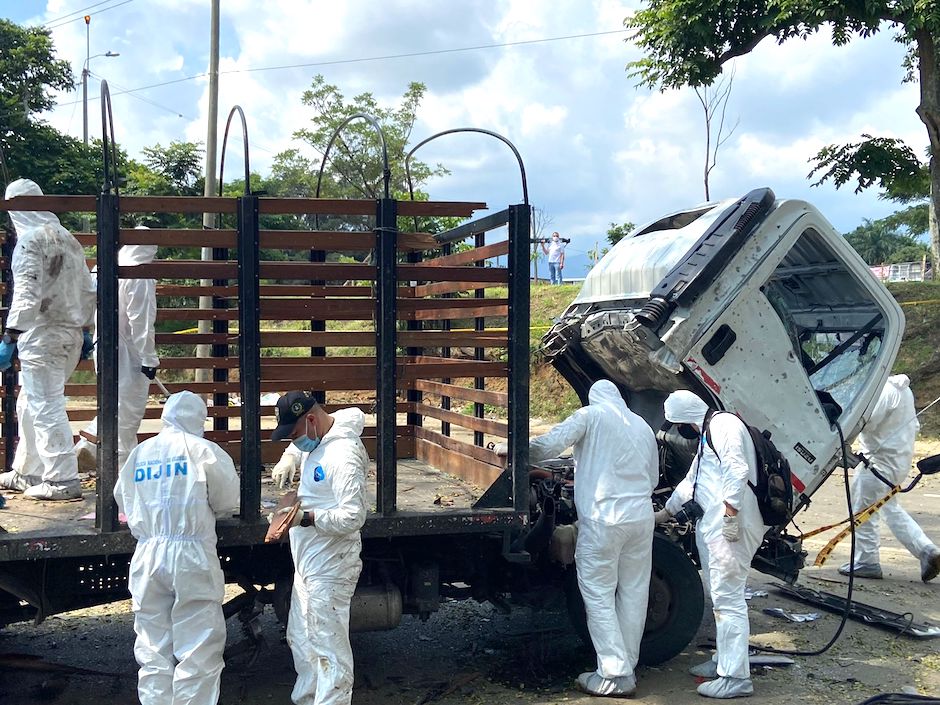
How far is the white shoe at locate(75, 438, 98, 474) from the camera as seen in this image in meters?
5.43

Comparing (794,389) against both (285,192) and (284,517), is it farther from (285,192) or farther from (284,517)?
(285,192)

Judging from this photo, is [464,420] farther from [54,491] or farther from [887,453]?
[887,453]

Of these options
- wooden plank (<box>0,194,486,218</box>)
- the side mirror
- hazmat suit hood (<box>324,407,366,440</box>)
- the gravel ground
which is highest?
wooden plank (<box>0,194,486,218</box>)

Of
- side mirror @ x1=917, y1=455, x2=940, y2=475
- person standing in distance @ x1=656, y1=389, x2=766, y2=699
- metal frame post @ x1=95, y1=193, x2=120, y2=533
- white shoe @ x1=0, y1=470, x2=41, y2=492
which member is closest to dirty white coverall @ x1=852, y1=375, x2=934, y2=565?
side mirror @ x1=917, y1=455, x2=940, y2=475

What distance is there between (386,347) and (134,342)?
5.57 ft

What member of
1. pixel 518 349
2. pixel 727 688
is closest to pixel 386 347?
pixel 518 349

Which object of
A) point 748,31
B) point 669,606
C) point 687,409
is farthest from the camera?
point 748,31

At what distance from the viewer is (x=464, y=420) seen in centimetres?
544

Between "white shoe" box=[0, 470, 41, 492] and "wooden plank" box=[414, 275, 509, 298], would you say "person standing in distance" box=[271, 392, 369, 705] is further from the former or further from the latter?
"white shoe" box=[0, 470, 41, 492]

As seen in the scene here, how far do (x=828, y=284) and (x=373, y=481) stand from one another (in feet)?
10.8

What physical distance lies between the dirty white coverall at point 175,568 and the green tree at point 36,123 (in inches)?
870

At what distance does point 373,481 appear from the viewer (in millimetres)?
5176

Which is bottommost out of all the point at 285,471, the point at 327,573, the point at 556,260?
the point at 327,573

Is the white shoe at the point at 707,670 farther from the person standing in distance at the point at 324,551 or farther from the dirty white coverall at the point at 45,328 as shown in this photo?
the dirty white coverall at the point at 45,328
